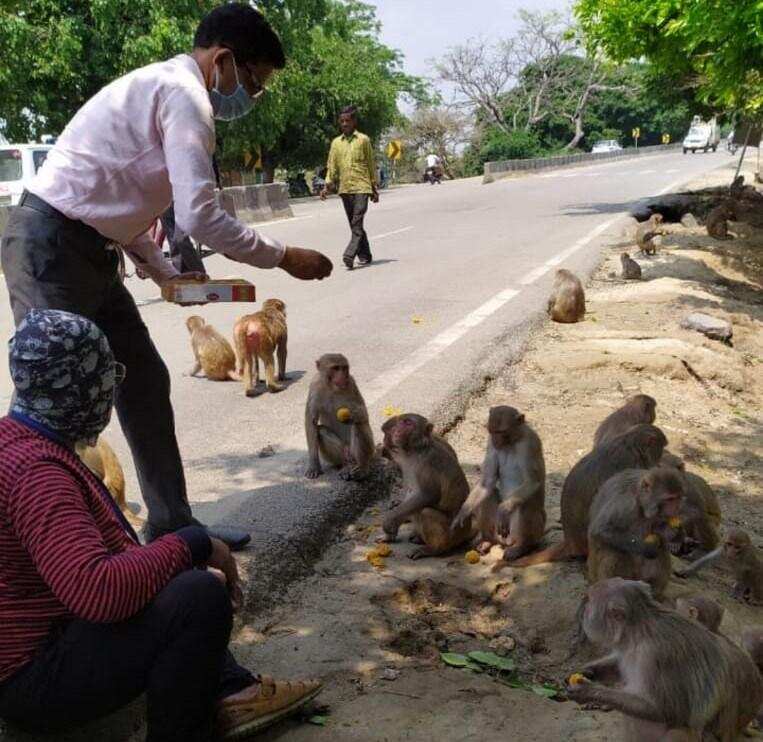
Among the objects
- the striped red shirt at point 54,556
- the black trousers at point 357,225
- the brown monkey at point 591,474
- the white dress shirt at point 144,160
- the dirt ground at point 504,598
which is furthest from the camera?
the black trousers at point 357,225

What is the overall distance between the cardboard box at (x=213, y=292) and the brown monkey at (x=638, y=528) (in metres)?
1.88

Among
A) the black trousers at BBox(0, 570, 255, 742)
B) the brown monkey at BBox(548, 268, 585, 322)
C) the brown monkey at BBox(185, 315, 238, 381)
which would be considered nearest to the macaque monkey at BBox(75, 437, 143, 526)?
the black trousers at BBox(0, 570, 255, 742)

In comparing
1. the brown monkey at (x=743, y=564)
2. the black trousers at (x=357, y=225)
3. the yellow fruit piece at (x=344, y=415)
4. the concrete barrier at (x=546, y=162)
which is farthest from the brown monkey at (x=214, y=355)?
the concrete barrier at (x=546, y=162)

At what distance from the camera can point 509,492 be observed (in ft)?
17.0

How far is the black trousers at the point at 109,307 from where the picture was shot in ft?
12.0

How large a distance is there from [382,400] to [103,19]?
22.3m

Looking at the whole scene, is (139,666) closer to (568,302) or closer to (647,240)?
(568,302)

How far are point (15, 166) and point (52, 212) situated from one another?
64.1 ft

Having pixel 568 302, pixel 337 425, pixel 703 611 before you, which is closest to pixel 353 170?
pixel 568 302

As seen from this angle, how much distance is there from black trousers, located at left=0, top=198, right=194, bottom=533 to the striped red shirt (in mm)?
1176

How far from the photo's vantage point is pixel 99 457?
4809mm

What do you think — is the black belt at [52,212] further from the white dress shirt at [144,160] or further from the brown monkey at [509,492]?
the brown monkey at [509,492]

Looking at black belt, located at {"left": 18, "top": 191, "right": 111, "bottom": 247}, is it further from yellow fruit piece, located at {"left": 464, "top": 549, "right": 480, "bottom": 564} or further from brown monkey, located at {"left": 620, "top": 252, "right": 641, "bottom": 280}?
brown monkey, located at {"left": 620, "top": 252, "right": 641, "bottom": 280}

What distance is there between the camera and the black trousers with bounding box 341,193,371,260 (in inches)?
547
